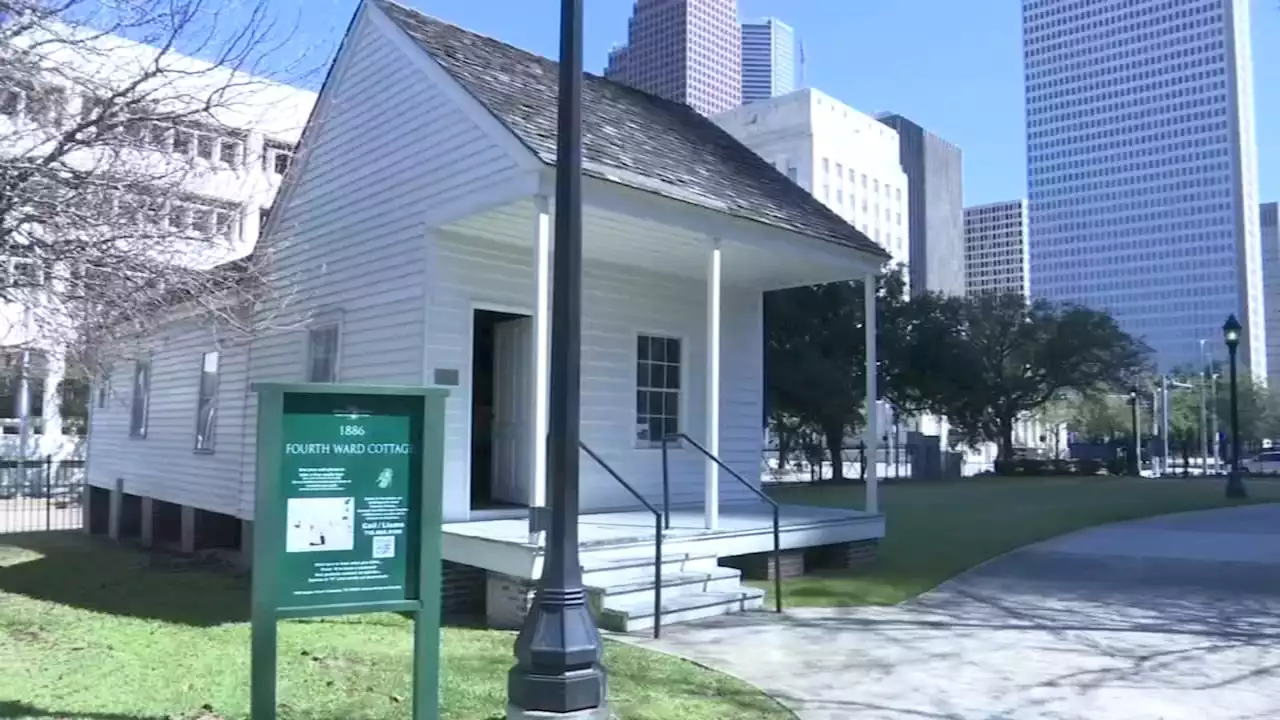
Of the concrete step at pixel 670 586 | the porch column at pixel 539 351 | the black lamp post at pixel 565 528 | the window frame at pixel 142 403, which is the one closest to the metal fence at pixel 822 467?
the window frame at pixel 142 403

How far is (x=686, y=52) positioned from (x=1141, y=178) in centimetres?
5795

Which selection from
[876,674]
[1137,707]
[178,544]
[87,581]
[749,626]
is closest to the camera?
[1137,707]

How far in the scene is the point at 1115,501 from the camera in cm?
2181

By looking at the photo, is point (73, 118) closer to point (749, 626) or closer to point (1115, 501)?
point (749, 626)

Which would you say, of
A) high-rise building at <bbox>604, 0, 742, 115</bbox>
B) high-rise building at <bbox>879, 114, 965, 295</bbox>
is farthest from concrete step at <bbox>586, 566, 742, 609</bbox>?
high-rise building at <bbox>879, 114, 965, 295</bbox>

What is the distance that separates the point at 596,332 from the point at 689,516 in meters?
2.38

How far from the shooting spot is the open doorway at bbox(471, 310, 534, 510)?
38.5ft

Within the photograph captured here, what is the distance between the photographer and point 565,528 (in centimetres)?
534

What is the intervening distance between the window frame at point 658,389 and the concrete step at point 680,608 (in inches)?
128

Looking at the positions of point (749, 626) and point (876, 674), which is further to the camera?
point (749, 626)

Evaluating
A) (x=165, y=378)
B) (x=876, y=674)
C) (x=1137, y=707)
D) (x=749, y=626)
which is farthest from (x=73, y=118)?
(x=165, y=378)

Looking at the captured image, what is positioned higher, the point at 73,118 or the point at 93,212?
the point at 73,118

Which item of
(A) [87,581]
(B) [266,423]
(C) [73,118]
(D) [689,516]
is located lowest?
(A) [87,581]

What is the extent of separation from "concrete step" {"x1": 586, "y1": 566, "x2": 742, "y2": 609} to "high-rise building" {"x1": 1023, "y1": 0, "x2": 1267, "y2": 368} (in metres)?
65.7
